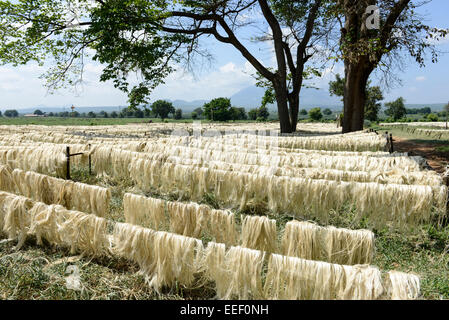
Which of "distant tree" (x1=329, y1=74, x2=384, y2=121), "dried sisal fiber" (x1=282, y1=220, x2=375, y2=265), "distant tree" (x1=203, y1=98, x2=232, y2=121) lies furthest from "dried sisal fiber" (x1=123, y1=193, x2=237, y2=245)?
"distant tree" (x1=203, y1=98, x2=232, y2=121)

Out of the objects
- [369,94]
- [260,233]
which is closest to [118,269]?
[260,233]

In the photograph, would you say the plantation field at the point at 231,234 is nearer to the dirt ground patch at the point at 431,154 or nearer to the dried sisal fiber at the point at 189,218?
the dried sisal fiber at the point at 189,218

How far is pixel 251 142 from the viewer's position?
7551 millimetres

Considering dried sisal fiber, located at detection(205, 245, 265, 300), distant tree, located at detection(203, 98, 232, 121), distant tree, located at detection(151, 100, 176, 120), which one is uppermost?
distant tree, located at detection(151, 100, 176, 120)

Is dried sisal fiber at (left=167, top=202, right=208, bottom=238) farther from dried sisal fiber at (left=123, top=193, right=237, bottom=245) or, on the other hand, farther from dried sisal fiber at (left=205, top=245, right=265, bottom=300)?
dried sisal fiber at (left=205, top=245, right=265, bottom=300)

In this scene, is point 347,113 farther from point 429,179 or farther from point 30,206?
point 30,206

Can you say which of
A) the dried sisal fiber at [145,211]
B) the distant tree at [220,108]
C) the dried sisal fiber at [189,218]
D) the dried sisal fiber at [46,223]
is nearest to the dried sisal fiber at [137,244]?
the dried sisal fiber at [189,218]

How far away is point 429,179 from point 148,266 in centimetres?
367

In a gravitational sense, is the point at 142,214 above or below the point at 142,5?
below

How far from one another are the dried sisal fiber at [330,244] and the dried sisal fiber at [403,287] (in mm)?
637

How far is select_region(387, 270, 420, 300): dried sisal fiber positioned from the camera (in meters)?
2.00

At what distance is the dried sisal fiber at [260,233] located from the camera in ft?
9.65
